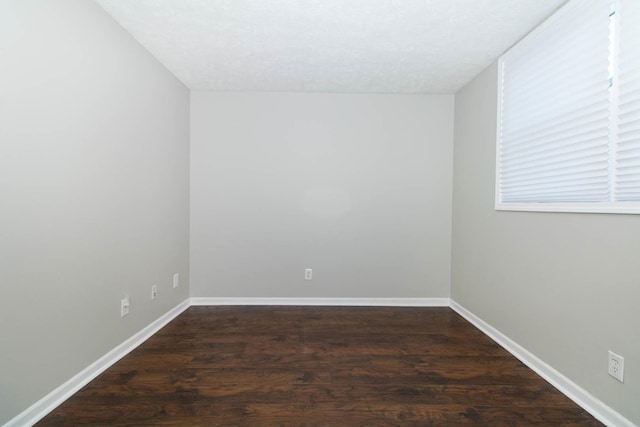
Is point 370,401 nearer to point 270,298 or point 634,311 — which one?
point 634,311

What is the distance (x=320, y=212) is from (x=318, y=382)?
1.82m

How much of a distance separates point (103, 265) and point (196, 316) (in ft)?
3.98

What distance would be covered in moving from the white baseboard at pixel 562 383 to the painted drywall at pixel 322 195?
0.99 meters

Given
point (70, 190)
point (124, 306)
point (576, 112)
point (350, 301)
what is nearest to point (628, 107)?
point (576, 112)

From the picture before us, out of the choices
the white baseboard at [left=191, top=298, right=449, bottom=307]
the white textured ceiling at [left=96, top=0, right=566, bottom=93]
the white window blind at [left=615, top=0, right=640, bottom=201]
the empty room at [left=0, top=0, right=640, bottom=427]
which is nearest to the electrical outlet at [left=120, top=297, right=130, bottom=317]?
the empty room at [left=0, top=0, right=640, bottom=427]

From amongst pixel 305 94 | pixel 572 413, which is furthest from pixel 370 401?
pixel 305 94

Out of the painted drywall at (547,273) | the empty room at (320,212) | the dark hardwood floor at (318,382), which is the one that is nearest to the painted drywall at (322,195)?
the empty room at (320,212)

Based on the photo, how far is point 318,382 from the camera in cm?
Result: 178

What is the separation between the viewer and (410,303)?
3.25m

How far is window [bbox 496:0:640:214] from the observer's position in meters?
1.42

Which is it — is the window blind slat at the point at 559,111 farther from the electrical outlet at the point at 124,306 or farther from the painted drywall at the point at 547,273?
the electrical outlet at the point at 124,306

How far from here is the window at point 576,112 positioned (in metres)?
1.42

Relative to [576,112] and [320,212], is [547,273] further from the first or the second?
[320,212]

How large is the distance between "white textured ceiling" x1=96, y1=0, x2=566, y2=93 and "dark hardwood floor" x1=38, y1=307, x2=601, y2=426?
244cm
